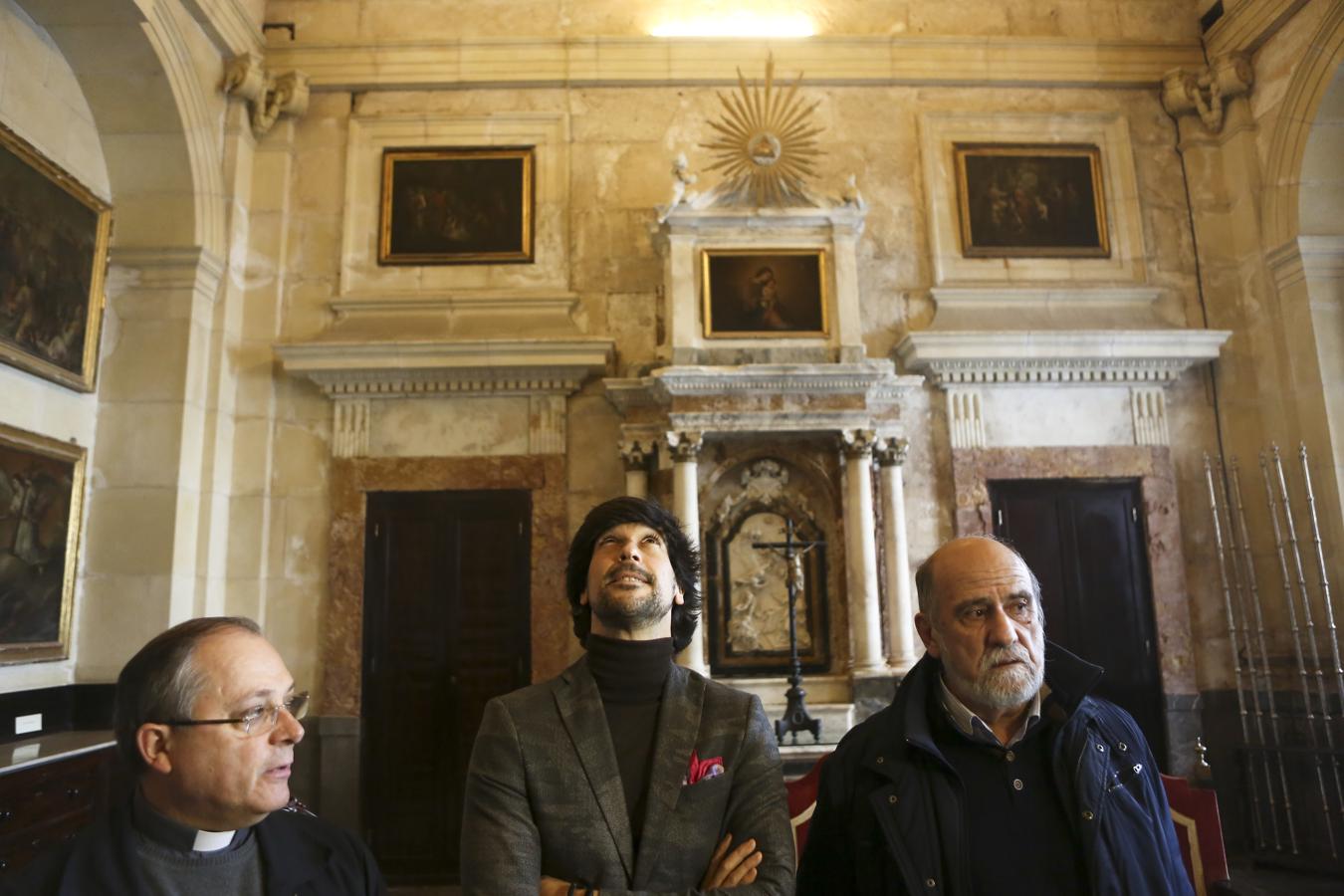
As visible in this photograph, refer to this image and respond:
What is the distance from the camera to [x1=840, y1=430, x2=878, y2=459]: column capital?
628cm

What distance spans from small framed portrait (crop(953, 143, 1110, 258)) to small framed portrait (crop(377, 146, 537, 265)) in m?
3.46

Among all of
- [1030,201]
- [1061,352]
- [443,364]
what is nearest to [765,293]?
[1061,352]

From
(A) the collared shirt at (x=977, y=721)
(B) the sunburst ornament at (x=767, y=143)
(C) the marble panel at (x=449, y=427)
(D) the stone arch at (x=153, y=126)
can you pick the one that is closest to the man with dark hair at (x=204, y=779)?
(A) the collared shirt at (x=977, y=721)

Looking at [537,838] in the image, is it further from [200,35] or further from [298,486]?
[200,35]

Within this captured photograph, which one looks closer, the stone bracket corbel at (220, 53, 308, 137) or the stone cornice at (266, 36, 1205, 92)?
the stone bracket corbel at (220, 53, 308, 137)

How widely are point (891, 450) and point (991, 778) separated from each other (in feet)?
15.1

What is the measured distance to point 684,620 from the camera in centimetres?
252

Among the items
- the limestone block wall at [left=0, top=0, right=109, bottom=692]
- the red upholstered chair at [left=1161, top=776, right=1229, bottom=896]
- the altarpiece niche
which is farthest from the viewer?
the altarpiece niche

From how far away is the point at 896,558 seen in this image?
6.43 m

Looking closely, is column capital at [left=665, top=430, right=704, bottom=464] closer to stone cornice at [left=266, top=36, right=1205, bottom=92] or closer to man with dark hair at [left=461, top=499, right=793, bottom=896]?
stone cornice at [left=266, top=36, right=1205, bottom=92]

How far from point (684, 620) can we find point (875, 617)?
12.9 ft

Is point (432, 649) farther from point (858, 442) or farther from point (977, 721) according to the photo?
point (977, 721)

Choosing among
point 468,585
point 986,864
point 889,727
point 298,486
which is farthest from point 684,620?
point 298,486

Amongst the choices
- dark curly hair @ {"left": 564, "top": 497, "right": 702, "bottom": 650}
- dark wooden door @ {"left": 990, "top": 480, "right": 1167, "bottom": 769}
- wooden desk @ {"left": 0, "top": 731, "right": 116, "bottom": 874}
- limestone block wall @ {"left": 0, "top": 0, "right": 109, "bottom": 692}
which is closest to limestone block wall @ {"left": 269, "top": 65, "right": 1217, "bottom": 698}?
dark wooden door @ {"left": 990, "top": 480, "right": 1167, "bottom": 769}
